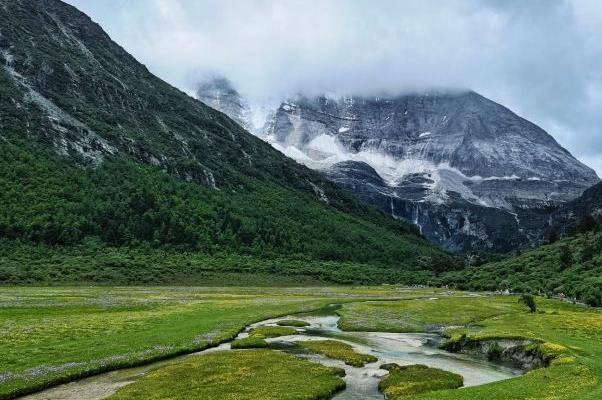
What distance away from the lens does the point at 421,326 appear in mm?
79438

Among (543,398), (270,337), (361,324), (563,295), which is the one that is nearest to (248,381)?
(543,398)

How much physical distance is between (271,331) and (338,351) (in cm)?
1653

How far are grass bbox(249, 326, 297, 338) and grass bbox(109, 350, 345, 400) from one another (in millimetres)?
16758

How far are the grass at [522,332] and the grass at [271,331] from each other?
1018cm

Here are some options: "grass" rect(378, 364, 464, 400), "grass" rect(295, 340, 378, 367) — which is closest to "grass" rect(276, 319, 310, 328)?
"grass" rect(295, 340, 378, 367)

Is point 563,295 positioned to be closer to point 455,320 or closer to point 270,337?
point 455,320

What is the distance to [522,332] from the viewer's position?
62531mm

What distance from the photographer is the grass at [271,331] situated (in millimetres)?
65438

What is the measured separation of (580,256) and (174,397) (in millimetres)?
158967

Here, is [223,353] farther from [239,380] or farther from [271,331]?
[271,331]

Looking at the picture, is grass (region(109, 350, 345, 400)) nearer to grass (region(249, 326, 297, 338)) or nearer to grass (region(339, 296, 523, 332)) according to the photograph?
grass (region(249, 326, 297, 338))

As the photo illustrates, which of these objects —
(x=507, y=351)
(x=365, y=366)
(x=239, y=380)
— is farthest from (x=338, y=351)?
(x=507, y=351)

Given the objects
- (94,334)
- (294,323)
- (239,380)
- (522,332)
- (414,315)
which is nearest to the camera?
(239,380)

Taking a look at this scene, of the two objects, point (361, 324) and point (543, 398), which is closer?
point (543, 398)
